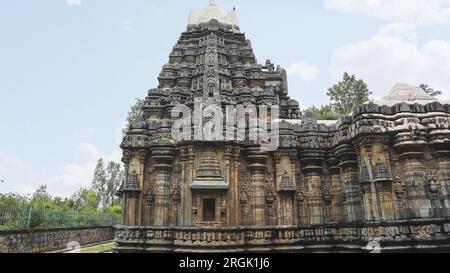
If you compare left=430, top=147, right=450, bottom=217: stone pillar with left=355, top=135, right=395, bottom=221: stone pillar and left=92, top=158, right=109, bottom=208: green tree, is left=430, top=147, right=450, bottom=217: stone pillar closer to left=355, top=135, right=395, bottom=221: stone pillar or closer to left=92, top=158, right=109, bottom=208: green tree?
left=355, top=135, right=395, bottom=221: stone pillar

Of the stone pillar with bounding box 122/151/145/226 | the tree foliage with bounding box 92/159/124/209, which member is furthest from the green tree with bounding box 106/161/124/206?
the stone pillar with bounding box 122/151/145/226

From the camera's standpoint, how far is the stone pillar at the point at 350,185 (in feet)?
45.6

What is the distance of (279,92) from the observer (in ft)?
68.9

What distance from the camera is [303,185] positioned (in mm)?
15398

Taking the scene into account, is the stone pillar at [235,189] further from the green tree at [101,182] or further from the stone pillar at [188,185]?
the green tree at [101,182]

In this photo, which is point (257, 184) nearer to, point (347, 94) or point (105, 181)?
point (347, 94)

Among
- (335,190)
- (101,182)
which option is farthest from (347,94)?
(101,182)

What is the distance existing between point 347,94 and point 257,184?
28037 millimetres

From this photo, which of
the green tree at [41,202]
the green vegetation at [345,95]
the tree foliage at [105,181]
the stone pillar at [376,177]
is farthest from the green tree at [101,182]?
the stone pillar at [376,177]

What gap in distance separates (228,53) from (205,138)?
9.35m

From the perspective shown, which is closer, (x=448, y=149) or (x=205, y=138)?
(x=448, y=149)
